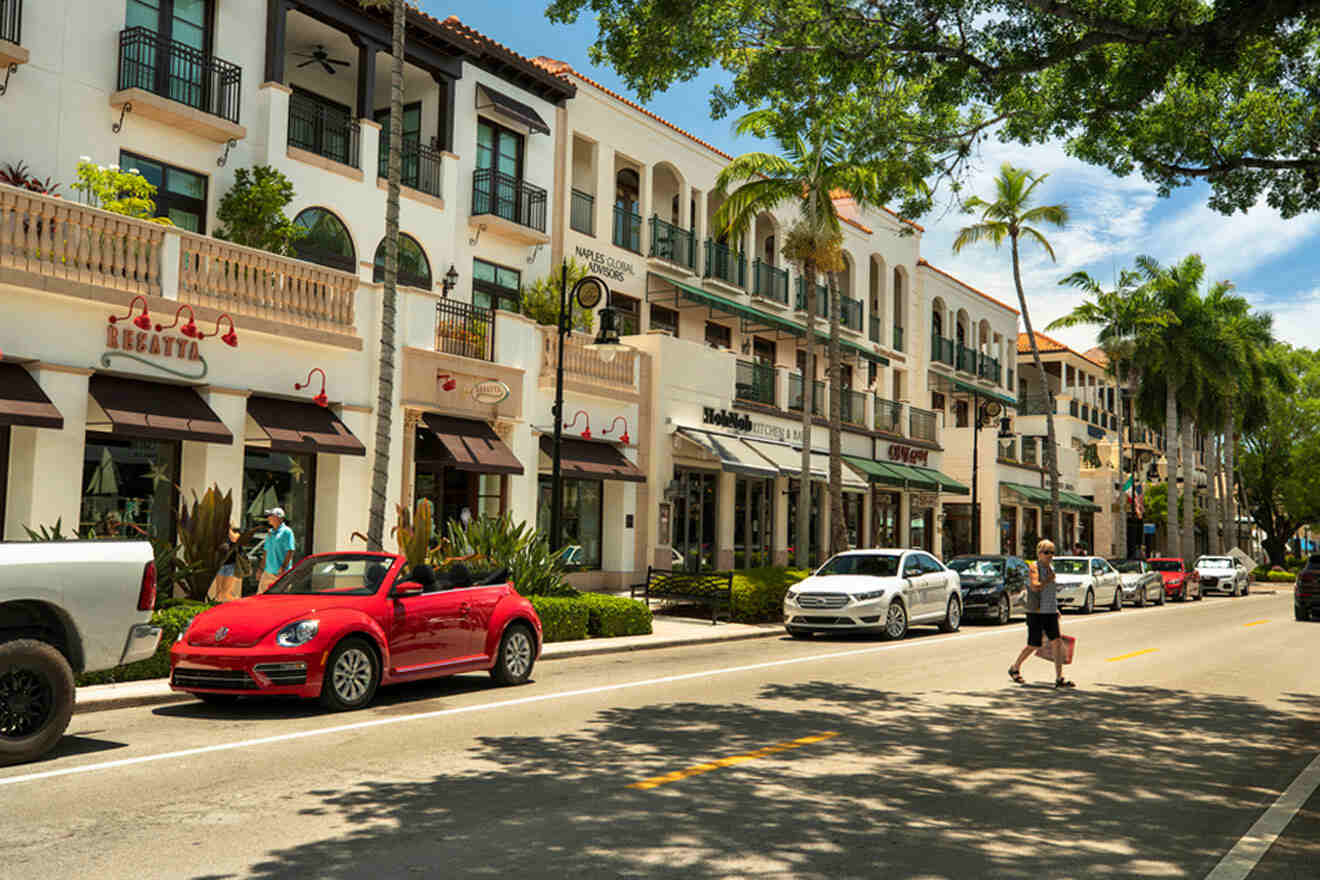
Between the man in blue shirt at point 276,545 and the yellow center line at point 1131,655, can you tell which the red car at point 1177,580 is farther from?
the man in blue shirt at point 276,545

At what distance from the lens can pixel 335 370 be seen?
19.5 m

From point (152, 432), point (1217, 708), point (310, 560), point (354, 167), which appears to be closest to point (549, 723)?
point (310, 560)

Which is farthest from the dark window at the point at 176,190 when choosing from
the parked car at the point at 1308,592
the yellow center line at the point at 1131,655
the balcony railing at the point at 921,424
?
the balcony railing at the point at 921,424

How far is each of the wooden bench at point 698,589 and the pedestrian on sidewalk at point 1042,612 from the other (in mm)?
8480

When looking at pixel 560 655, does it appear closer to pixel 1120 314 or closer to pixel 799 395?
pixel 799 395

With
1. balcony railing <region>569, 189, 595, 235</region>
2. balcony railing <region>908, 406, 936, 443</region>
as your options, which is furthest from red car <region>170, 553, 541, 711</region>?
balcony railing <region>908, 406, 936, 443</region>

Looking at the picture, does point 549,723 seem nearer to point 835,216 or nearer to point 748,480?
point 835,216

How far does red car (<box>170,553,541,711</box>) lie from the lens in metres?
10.1

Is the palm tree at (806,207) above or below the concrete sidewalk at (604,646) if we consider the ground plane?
above

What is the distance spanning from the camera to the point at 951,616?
71.7 feet

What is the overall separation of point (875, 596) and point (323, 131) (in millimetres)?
14164

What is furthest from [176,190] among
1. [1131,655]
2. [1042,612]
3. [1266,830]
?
[1266,830]

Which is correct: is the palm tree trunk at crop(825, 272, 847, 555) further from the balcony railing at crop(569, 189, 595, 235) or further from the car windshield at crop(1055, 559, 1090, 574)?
the car windshield at crop(1055, 559, 1090, 574)

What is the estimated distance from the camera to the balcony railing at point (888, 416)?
40125 millimetres
